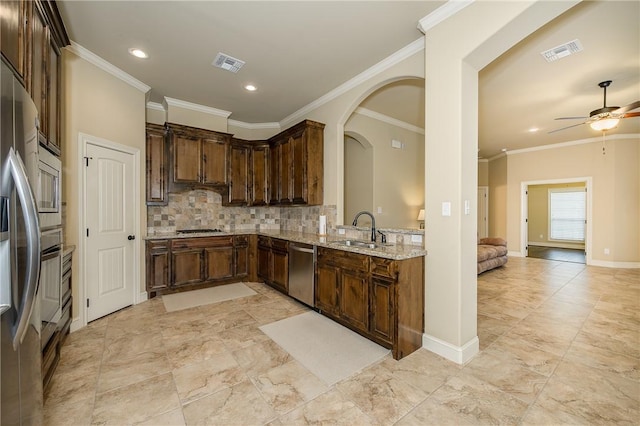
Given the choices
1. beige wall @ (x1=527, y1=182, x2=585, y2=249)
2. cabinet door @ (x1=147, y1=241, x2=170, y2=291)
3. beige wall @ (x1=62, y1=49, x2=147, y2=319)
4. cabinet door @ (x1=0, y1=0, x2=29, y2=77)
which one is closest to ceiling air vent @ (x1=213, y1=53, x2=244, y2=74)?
beige wall @ (x1=62, y1=49, x2=147, y2=319)

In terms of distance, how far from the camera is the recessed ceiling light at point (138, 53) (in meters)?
2.97

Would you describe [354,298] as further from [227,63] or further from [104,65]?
[104,65]

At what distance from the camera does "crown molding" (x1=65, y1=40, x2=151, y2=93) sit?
2.93m

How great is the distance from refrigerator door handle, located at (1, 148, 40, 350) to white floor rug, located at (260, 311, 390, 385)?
1.76 m

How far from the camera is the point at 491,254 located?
5441 millimetres

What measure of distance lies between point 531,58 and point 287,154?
343cm

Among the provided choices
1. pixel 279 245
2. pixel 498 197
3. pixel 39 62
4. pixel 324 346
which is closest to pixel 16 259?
pixel 39 62

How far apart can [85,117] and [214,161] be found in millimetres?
1734

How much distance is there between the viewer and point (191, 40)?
281cm

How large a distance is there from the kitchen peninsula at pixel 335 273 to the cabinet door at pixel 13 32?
2.51 m

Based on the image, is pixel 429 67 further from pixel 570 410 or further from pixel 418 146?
pixel 418 146

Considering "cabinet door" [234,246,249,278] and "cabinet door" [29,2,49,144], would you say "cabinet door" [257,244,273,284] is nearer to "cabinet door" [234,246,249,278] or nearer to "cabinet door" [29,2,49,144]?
"cabinet door" [234,246,249,278]

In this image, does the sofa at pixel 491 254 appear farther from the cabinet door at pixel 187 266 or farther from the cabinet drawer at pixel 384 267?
the cabinet door at pixel 187 266

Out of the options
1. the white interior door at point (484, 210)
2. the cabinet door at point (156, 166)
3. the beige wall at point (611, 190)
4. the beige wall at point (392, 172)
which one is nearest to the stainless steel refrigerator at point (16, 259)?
the cabinet door at point (156, 166)
